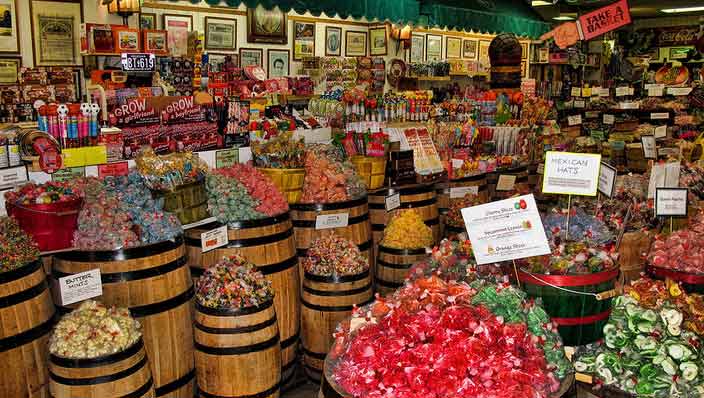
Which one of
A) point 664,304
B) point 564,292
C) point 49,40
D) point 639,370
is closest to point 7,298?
point 564,292

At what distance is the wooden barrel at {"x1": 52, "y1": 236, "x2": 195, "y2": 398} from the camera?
9.85 feet

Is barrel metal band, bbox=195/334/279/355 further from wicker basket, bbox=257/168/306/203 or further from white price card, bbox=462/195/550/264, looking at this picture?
wicker basket, bbox=257/168/306/203

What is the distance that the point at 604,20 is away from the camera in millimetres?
7305

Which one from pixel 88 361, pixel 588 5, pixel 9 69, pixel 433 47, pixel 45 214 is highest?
pixel 588 5

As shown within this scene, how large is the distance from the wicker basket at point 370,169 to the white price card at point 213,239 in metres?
1.56

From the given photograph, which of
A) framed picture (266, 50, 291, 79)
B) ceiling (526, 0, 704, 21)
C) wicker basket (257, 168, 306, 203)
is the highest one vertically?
ceiling (526, 0, 704, 21)

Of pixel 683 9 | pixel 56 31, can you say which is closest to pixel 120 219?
pixel 56 31

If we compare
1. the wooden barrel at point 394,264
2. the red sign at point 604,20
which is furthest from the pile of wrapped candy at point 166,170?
the red sign at point 604,20

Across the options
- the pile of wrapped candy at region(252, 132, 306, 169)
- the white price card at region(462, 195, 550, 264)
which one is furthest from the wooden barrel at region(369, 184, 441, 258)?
the white price card at region(462, 195, 550, 264)

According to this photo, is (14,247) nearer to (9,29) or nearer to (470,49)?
(9,29)

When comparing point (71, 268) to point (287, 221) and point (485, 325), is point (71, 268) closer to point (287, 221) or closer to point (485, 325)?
point (287, 221)

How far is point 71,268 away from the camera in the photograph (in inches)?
119

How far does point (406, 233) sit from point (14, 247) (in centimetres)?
250

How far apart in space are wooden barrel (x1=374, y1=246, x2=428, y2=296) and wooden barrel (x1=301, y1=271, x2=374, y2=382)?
0.62 meters
